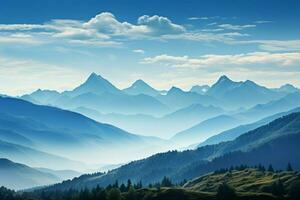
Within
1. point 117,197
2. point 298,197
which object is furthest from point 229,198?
point 117,197

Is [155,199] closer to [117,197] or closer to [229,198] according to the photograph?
[117,197]

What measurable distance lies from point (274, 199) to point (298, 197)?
10238mm

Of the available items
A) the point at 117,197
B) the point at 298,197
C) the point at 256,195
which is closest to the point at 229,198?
the point at 256,195

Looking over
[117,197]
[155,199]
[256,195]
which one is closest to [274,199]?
[256,195]

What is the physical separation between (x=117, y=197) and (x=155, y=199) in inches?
571

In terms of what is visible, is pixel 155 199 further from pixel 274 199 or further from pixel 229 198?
pixel 274 199

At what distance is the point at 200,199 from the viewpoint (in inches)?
7859

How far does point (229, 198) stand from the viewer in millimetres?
198000

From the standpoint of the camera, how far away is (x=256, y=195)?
199125 mm

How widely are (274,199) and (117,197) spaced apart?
58165 millimetres

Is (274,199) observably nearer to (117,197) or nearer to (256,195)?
(256,195)

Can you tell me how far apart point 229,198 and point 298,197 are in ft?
83.5

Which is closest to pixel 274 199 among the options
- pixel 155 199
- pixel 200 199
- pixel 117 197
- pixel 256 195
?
pixel 256 195

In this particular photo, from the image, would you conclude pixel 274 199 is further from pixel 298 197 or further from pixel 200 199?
pixel 200 199
